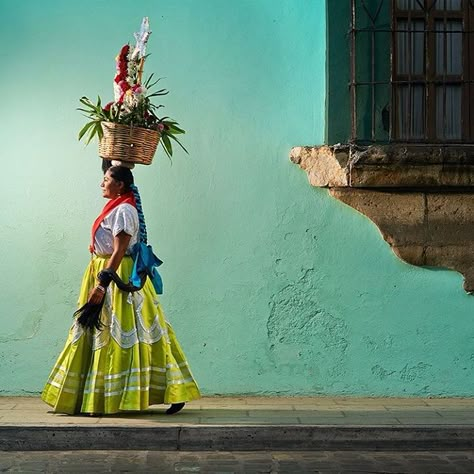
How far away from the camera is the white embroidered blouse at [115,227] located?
7934mm

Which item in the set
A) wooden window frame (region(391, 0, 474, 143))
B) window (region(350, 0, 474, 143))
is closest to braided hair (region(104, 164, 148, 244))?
window (region(350, 0, 474, 143))

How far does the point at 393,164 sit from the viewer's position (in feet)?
30.1

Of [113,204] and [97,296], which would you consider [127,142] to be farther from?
[97,296]

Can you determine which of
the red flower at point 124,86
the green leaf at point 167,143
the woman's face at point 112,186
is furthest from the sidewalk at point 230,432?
the red flower at point 124,86

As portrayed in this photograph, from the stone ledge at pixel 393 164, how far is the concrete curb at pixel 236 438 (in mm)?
2193

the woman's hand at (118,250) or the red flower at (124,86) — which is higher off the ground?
the red flower at (124,86)

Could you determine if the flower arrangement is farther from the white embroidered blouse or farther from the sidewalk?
the sidewalk

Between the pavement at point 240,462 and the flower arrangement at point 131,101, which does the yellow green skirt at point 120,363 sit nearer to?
the pavement at point 240,462

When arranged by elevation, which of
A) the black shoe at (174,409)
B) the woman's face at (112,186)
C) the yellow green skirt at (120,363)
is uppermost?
the woman's face at (112,186)

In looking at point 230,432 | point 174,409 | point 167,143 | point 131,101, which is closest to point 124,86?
point 131,101

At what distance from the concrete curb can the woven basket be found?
5.73ft

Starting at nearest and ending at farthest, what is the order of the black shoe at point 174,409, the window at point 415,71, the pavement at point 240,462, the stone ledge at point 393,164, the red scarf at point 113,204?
1. the pavement at point 240,462
2. the red scarf at point 113,204
3. the black shoe at point 174,409
4. the stone ledge at point 393,164
5. the window at point 415,71

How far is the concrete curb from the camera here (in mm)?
7551

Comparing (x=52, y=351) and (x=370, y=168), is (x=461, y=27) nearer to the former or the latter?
(x=370, y=168)
